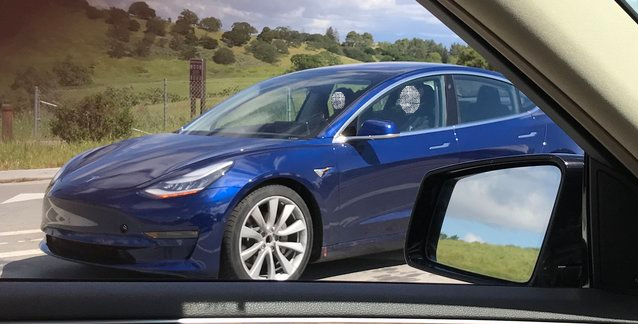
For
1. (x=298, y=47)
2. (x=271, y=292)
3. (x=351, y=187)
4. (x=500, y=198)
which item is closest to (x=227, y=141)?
(x=351, y=187)

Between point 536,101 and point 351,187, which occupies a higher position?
point 536,101

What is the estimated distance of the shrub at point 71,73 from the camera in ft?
7.72

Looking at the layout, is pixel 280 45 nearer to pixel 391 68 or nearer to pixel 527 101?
pixel 527 101

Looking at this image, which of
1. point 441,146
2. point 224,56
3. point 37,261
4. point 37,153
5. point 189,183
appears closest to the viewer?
point 224,56

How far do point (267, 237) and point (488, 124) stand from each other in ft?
4.69

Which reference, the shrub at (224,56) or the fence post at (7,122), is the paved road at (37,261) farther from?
the shrub at (224,56)

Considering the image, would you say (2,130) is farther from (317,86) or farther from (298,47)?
Answer: (317,86)

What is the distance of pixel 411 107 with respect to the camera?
3898 millimetres

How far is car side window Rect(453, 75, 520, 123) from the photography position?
3.41m

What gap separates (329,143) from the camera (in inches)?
147

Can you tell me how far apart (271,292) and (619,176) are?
0.88 metres

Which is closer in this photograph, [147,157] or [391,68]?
[147,157]

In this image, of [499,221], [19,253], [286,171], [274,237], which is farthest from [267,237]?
[499,221]

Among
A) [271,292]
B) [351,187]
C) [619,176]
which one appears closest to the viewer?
[619,176]
